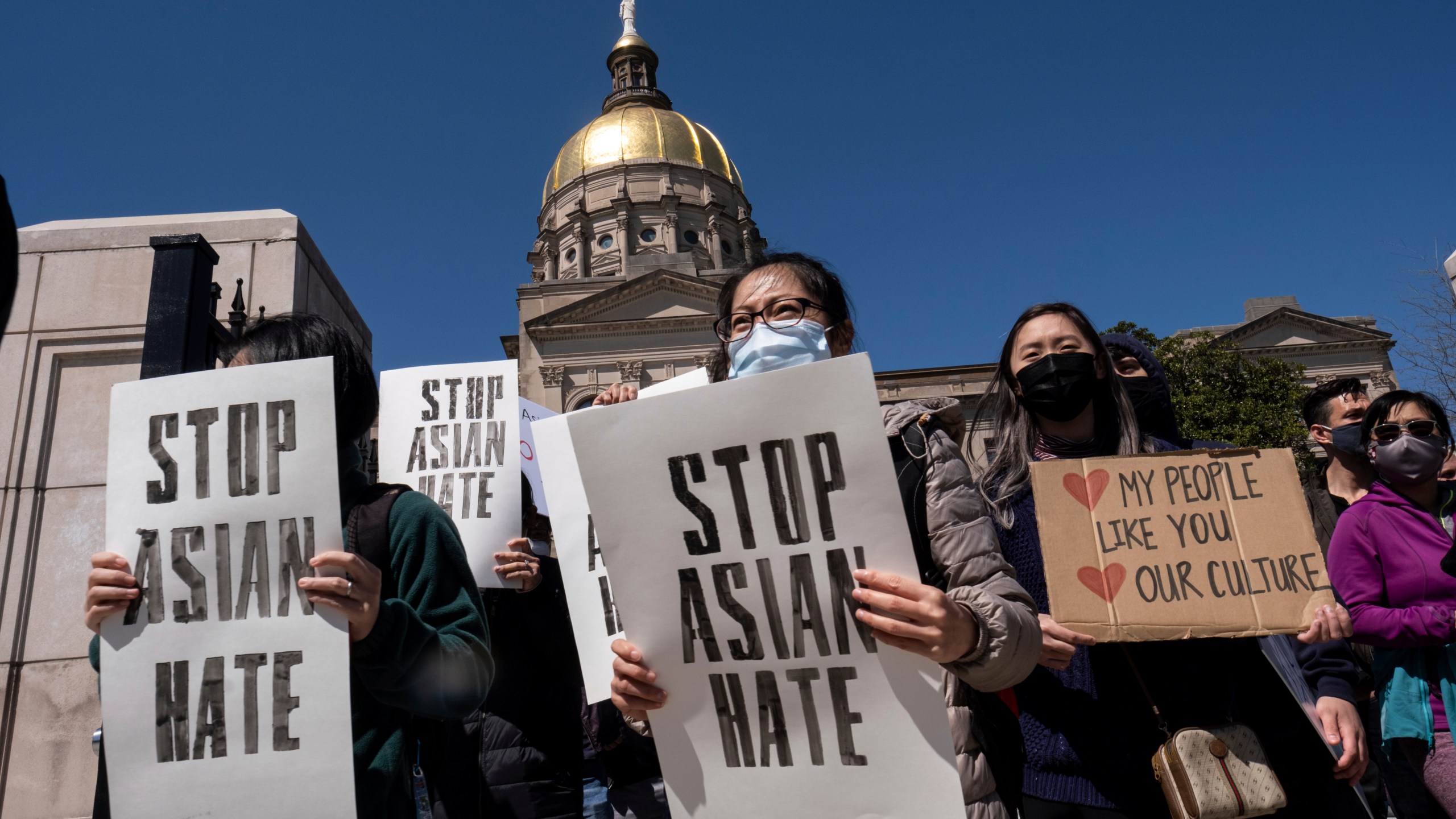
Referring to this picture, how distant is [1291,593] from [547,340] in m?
40.4

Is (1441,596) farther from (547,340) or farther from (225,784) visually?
(547,340)

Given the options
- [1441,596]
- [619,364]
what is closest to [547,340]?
[619,364]

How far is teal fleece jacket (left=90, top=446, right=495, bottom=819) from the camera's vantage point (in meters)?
1.88

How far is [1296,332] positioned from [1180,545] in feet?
172

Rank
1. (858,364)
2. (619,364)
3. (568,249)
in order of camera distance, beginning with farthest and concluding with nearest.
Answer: (568,249) → (619,364) → (858,364)

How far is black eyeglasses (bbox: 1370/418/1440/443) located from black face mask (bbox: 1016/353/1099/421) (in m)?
1.87

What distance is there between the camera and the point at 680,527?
1692mm

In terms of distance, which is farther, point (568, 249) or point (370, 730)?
point (568, 249)

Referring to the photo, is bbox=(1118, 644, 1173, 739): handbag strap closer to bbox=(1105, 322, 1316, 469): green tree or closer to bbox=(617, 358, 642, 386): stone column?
bbox=(1105, 322, 1316, 469): green tree

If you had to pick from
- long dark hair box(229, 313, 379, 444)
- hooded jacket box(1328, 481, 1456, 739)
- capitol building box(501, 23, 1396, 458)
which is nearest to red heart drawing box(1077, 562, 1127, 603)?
hooded jacket box(1328, 481, 1456, 739)

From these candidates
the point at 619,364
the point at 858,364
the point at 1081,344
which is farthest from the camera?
the point at 619,364

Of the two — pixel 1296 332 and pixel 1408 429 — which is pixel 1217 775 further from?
pixel 1296 332

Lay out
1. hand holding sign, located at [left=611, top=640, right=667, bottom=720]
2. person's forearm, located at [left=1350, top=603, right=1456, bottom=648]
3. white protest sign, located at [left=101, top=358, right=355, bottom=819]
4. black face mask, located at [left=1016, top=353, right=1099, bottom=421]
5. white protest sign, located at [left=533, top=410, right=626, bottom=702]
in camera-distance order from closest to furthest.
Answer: hand holding sign, located at [left=611, top=640, right=667, bottom=720], white protest sign, located at [left=101, top=358, right=355, bottom=819], black face mask, located at [left=1016, top=353, right=1099, bottom=421], white protest sign, located at [left=533, top=410, right=626, bottom=702], person's forearm, located at [left=1350, top=603, right=1456, bottom=648]

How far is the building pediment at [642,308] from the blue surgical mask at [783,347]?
39.0 m
